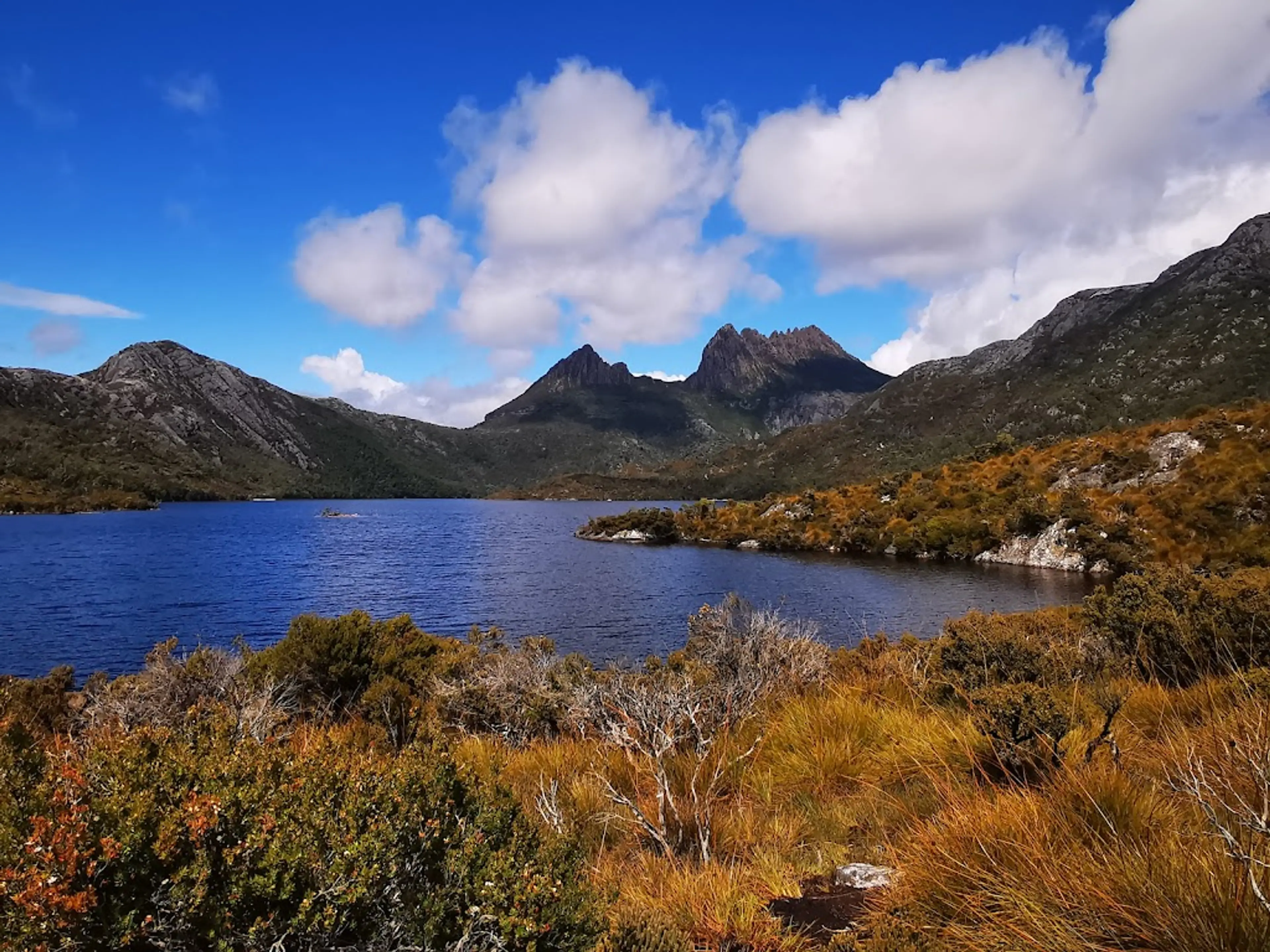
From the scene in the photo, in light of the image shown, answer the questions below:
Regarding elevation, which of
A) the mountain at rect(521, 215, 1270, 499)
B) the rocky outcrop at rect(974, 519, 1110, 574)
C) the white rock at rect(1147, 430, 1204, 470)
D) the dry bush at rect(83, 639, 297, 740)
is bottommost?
the rocky outcrop at rect(974, 519, 1110, 574)

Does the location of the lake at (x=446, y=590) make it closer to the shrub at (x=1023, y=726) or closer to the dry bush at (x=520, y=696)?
the dry bush at (x=520, y=696)

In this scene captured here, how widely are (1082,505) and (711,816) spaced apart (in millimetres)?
58518

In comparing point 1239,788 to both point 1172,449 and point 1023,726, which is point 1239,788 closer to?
point 1023,726

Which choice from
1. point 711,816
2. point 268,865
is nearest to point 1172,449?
point 711,816

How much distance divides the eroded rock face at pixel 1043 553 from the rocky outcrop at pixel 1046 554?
0.03 m

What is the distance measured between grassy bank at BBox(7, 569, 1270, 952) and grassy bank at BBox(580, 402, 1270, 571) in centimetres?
2840

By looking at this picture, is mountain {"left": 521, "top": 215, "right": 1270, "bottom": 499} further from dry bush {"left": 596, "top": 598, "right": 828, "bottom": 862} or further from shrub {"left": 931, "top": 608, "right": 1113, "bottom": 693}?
dry bush {"left": 596, "top": 598, "right": 828, "bottom": 862}

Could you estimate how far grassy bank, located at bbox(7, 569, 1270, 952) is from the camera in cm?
247

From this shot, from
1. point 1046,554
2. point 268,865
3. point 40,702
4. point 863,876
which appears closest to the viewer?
point 268,865

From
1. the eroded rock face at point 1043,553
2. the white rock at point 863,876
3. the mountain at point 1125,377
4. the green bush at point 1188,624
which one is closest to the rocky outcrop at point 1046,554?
the eroded rock face at point 1043,553

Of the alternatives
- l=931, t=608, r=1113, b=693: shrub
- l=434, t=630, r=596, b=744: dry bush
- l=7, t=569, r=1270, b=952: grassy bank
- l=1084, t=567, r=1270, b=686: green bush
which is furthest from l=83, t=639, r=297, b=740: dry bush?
l=1084, t=567, r=1270, b=686: green bush

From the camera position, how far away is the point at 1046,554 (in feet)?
172

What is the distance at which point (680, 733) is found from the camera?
7219mm

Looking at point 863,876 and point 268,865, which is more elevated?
point 268,865
